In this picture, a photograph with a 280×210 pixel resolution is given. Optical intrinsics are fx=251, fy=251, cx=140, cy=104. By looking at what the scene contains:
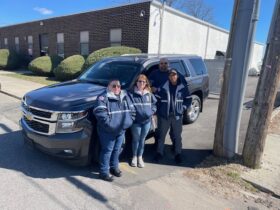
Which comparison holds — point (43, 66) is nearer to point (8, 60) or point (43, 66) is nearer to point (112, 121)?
point (8, 60)

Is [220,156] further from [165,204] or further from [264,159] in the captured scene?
[165,204]

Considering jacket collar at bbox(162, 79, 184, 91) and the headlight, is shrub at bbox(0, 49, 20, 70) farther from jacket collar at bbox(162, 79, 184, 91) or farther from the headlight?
jacket collar at bbox(162, 79, 184, 91)

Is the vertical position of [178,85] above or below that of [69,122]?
above

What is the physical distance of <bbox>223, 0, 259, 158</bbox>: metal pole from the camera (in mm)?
3859

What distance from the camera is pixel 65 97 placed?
12.7 feet

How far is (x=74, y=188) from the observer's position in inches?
136

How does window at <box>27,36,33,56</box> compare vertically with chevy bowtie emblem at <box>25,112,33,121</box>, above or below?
above

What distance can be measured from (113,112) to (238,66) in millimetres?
2165

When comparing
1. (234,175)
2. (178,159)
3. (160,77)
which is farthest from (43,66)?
(234,175)

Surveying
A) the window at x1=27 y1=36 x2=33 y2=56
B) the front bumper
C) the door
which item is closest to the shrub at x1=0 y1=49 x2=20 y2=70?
the window at x1=27 y1=36 x2=33 y2=56

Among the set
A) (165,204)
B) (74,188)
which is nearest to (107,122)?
(74,188)

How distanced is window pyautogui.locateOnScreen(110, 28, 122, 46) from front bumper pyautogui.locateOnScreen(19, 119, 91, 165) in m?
11.5

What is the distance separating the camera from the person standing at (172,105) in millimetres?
4109

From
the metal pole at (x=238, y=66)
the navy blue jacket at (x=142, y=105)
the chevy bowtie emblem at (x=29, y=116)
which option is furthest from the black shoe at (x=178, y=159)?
the chevy bowtie emblem at (x=29, y=116)
